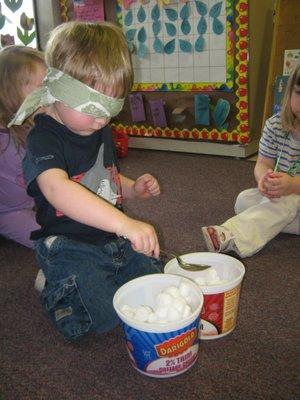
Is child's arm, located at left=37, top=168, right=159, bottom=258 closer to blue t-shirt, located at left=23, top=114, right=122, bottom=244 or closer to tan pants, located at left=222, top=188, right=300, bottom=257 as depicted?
blue t-shirt, located at left=23, top=114, right=122, bottom=244

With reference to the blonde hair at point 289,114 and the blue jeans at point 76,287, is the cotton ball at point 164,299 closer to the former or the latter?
the blue jeans at point 76,287

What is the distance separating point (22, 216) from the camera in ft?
4.46

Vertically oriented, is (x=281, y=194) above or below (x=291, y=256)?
above

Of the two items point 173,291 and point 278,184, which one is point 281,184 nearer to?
point 278,184

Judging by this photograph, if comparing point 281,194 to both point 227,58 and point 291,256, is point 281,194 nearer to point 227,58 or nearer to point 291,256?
point 291,256

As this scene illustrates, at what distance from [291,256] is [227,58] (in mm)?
1323

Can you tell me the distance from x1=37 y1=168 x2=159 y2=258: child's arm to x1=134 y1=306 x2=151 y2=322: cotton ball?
10cm

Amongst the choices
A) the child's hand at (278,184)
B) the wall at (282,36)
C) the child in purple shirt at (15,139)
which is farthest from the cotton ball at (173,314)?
the wall at (282,36)

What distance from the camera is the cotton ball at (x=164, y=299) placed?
0.76m

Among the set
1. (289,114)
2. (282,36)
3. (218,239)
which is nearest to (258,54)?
(282,36)

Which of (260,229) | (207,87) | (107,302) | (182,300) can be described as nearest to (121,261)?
(107,302)

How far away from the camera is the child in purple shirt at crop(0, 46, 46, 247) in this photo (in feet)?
3.99

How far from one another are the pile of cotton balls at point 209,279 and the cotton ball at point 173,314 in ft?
0.36

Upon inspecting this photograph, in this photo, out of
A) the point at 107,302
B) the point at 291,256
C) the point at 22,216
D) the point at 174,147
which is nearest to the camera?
the point at 107,302
